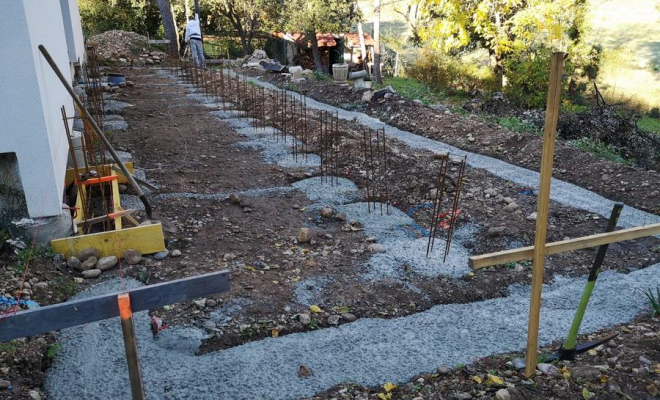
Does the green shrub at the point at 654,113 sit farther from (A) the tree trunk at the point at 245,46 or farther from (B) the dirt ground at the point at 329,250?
(A) the tree trunk at the point at 245,46

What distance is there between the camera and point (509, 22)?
34.8ft

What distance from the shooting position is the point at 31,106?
4.04 meters

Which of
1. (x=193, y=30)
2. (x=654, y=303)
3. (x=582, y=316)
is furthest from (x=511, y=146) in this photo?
(x=193, y=30)

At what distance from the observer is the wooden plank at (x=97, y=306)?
5.96ft

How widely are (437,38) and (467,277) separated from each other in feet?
29.3

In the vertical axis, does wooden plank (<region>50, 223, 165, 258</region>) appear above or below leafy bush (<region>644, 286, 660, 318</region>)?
above

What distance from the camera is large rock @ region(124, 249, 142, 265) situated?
4.12m

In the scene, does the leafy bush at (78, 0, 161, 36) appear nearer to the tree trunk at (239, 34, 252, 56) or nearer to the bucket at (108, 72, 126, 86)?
the tree trunk at (239, 34, 252, 56)

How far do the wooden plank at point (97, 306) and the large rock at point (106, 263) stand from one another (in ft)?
7.52

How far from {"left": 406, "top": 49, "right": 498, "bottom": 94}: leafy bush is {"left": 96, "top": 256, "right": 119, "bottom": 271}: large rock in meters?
10.6

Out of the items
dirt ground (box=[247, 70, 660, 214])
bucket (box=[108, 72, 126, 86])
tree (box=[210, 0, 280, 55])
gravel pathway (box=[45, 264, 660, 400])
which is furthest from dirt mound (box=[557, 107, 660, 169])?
tree (box=[210, 0, 280, 55])

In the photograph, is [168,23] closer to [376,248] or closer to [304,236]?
[304,236]

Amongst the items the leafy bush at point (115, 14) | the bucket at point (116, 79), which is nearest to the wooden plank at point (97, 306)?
the bucket at point (116, 79)

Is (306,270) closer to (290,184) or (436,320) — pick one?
(436,320)
